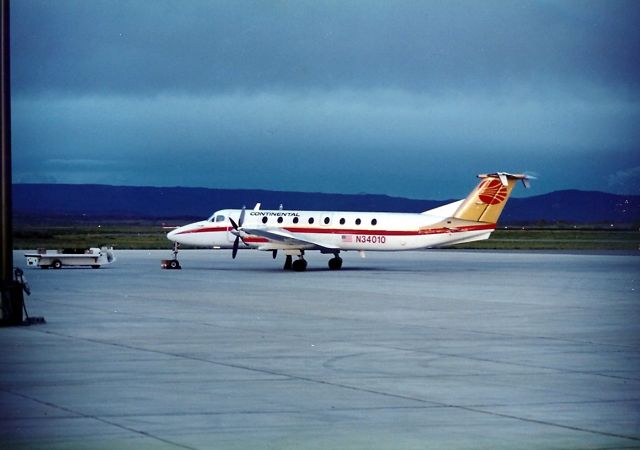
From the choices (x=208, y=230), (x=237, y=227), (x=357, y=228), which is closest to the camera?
(x=237, y=227)

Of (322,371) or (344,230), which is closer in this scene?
(322,371)

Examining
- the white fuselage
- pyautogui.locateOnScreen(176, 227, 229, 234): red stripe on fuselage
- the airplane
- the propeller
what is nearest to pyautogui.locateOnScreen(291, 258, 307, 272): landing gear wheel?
the airplane

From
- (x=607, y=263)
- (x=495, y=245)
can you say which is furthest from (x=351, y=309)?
(x=495, y=245)

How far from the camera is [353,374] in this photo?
16359 millimetres

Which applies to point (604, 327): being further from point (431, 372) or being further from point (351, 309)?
point (431, 372)

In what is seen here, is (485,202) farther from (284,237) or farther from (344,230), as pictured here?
(284,237)

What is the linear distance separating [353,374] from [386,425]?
4023 mm

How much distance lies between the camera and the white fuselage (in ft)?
169

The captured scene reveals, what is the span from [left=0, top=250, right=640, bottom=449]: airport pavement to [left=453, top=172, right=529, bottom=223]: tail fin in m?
17.1

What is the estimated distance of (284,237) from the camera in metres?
50.8

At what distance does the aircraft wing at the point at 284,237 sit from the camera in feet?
166

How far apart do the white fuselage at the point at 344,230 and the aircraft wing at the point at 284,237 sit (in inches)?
2.1

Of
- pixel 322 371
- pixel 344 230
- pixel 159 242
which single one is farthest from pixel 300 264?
pixel 159 242

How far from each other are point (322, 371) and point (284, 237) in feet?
112
